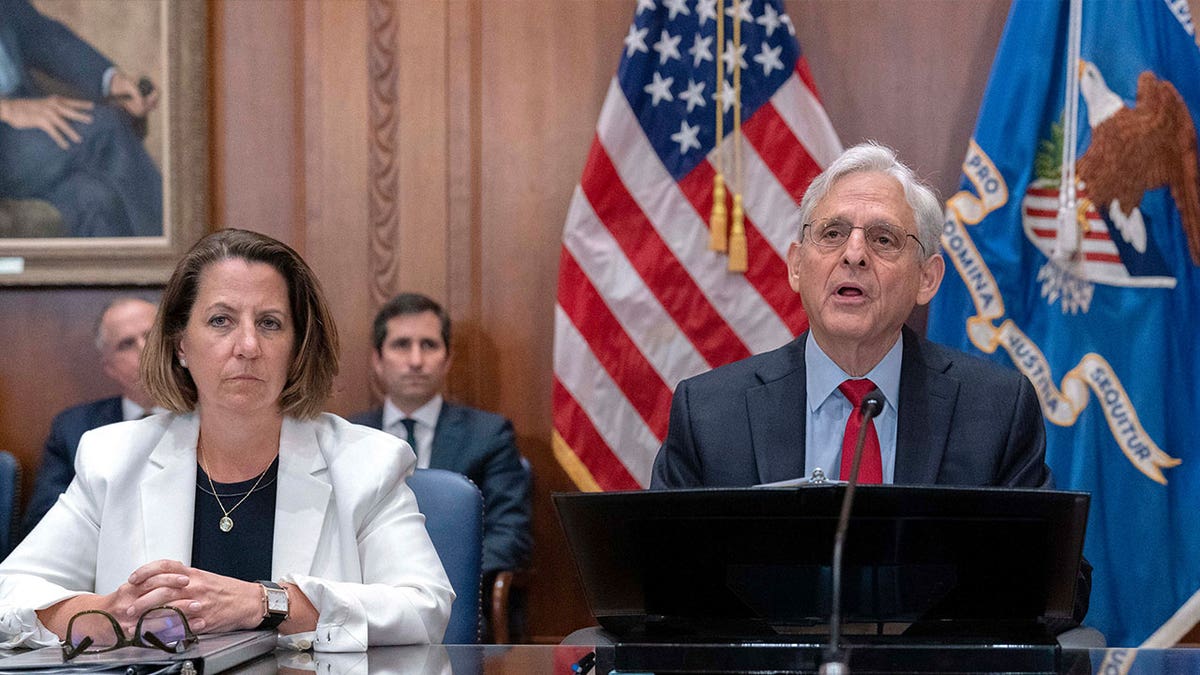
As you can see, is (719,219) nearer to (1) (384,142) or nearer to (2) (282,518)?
(1) (384,142)

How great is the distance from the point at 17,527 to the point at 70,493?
2.51 metres

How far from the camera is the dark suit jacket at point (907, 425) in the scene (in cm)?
253

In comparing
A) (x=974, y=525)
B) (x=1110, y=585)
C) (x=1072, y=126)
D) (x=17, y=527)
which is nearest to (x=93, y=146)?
(x=17, y=527)

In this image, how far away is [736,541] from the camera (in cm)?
168

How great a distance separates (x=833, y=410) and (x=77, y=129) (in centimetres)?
350

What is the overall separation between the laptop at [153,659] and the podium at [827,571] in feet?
1.58

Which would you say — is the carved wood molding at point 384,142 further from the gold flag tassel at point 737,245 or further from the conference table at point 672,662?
the conference table at point 672,662

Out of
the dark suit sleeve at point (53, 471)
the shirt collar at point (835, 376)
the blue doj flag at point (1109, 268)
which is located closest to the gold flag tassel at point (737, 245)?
the blue doj flag at point (1109, 268)

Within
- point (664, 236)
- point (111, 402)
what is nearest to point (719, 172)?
point (664, 236)

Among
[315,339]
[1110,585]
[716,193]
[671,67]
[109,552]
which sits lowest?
[1110,585]

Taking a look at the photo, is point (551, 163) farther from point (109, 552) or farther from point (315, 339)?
point (109, 552)

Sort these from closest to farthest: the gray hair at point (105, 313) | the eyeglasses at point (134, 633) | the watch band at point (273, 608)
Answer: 1. the eyeglasses at point (134, 633)
2. the watch band at point (273, 608)
3. the gray hair at point (105, 313)

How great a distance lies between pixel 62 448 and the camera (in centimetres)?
483

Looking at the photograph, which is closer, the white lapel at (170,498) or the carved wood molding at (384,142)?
the white lapel at (170,498)
